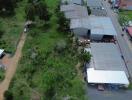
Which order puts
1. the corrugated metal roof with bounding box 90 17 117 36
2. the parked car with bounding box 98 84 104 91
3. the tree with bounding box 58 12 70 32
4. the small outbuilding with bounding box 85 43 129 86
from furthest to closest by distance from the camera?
the tree with bounding box 58 12 70 32
the corrugated metal roof with bounding box 90 17 117 36
the small outbuilding with bounding box 85 43 129 86
the parked car with bounding box 98 84 104 91

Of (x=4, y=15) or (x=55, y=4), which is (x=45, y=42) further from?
(x=55, y=4)

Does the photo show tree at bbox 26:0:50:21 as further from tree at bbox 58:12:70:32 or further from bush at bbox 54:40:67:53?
bush at bbox 54:40:67:53

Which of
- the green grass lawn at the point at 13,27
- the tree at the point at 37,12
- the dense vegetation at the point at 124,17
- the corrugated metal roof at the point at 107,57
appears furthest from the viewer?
the dense vegetation at the point at 124,17

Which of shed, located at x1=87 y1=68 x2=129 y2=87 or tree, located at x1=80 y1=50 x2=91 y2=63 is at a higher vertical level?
tree, located at x1=80 y1=50 x2=91 y2=63

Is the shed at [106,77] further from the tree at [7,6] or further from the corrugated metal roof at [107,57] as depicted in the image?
the tree at [7,6]

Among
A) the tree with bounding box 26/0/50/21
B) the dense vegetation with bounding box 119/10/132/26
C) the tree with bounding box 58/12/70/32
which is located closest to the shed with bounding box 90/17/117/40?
the dense vegetation with bounding box 119/10/132/26

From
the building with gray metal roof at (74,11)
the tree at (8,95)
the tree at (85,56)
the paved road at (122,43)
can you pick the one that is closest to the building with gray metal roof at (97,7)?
the paved road at (122,43)
